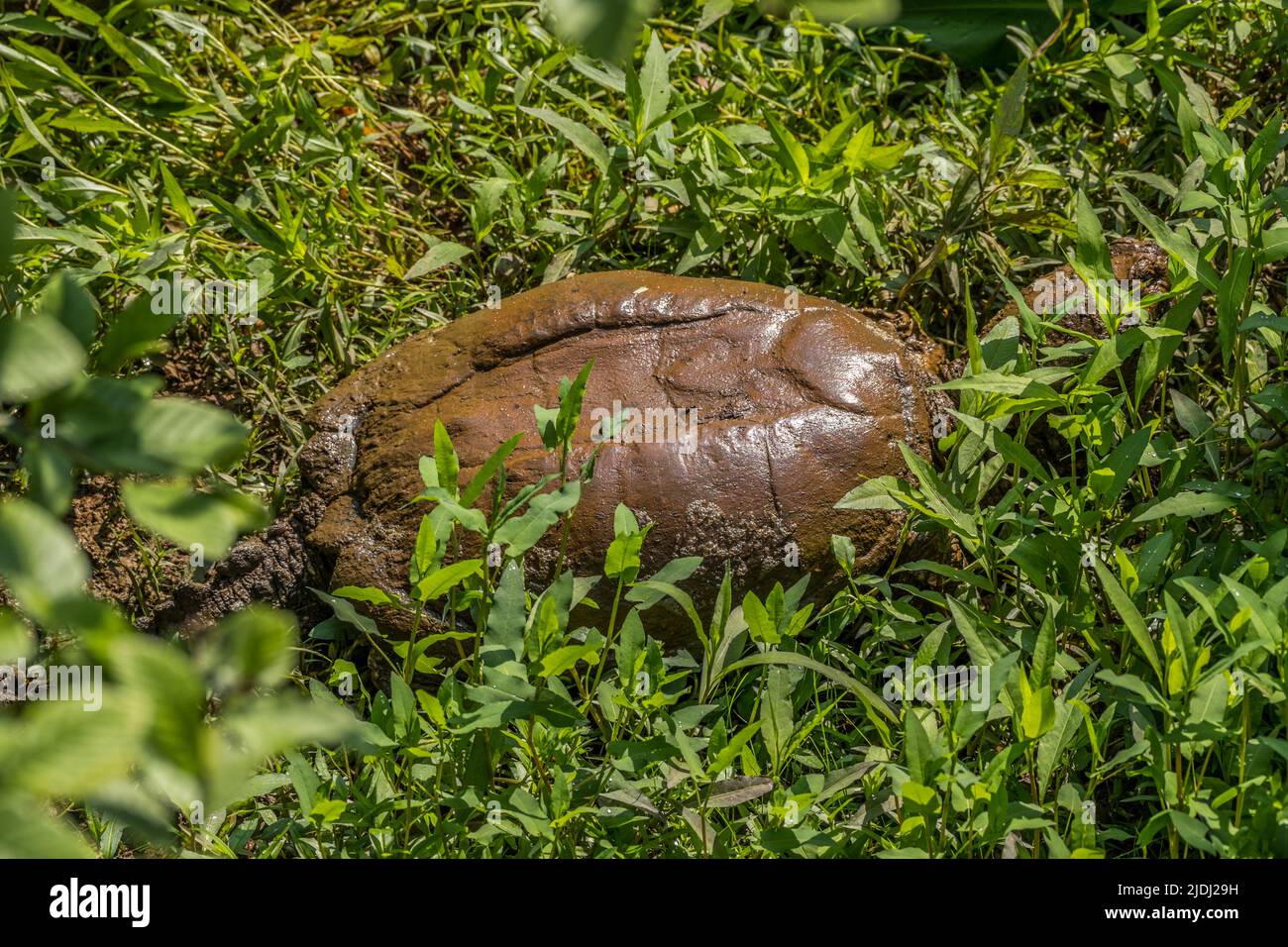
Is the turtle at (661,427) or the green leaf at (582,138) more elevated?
the green leaf at (582,138)

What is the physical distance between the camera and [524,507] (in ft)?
8.46

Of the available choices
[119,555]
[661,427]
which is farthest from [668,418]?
[119,555]

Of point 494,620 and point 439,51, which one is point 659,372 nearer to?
point 494,620

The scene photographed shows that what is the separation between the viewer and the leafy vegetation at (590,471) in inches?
52.8

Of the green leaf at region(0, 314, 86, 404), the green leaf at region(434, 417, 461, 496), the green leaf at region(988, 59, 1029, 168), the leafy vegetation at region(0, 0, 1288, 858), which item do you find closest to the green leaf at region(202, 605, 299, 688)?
the leafy vegetation at region(0, 0, 1288, 858)

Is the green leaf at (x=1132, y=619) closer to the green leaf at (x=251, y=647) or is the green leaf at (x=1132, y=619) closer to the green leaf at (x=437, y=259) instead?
the green leaf at (x=251, y=647)

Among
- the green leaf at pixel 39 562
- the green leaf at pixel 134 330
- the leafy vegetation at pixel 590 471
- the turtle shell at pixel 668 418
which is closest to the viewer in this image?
the green leaf at pixel 39 562

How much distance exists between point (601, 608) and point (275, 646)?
182 centimetres

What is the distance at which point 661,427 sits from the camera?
2703mm

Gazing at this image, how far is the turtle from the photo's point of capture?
8.57 ft

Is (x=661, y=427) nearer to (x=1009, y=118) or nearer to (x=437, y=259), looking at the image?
(x=437, y=259)

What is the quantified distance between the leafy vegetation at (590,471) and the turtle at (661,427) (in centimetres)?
12

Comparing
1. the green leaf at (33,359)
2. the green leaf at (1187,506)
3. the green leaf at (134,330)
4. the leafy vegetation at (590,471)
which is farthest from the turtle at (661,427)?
the green leaf at (33,359)

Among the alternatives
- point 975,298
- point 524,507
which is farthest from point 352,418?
point 975,298
